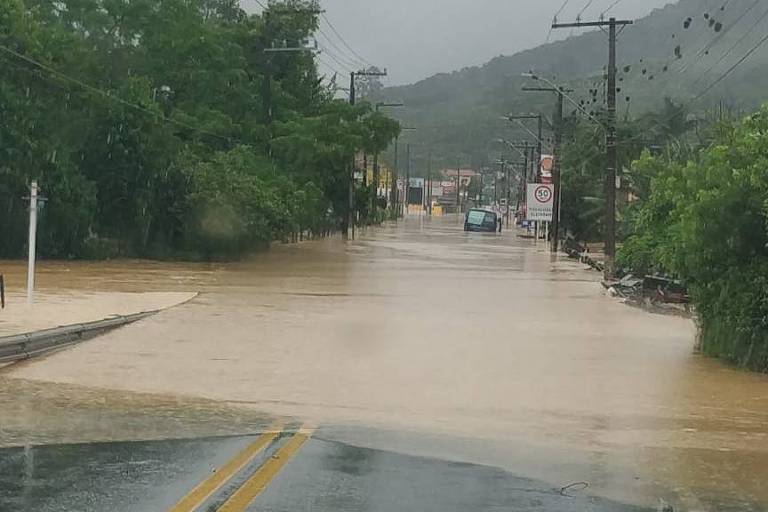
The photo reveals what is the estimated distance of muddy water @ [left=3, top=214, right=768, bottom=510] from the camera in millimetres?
9406

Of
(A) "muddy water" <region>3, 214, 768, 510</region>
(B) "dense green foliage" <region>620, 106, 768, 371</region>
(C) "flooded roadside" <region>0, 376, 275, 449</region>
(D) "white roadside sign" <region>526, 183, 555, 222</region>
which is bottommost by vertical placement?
(C) "flooded roadside" <region>0, 376, 275, 449</region>

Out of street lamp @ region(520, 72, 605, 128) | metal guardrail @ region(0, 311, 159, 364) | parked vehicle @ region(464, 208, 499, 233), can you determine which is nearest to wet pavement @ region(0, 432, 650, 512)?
metal guardrail @ region(0, 311, 159, 364)

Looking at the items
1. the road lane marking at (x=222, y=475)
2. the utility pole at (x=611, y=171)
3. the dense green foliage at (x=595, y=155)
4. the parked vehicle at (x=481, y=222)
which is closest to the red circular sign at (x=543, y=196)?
the dense green foliage at (x=595, y=155)

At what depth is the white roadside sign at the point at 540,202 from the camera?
2527 inches

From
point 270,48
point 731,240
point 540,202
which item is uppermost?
point 270,48

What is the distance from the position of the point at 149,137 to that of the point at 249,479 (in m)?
34.1

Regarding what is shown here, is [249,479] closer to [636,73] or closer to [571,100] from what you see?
[571,100]

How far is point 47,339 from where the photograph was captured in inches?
643

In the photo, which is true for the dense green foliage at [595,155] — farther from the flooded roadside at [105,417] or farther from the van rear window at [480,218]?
the flooded roadside at [105,417]

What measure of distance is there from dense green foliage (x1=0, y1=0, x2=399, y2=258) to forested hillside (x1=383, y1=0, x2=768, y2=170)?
13343 mm

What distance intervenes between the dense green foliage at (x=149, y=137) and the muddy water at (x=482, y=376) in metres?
11.0

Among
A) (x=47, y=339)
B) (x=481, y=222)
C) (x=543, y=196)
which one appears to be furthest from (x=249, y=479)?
(x=481, y=222)

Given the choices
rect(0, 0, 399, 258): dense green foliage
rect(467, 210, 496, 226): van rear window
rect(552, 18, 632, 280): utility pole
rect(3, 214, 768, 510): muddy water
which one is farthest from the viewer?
rect(467, 210, 496, 226): van rear window

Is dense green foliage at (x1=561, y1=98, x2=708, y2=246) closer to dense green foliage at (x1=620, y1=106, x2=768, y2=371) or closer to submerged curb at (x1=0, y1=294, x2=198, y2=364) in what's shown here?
dense green foliage at (x1=620, y1=106, x2=768, y2=371)
